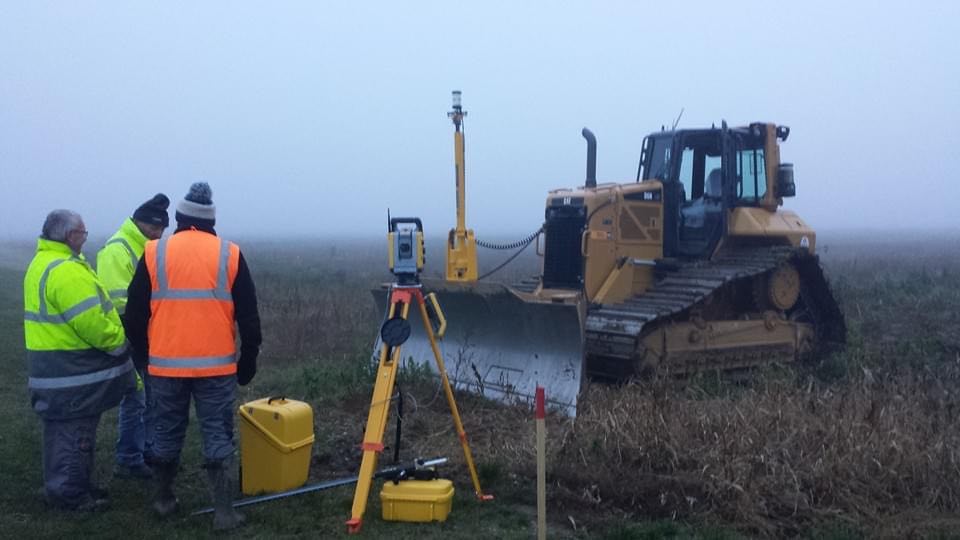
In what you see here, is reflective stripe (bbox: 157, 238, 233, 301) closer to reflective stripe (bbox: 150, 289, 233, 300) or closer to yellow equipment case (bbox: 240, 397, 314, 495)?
reflective stripe (bbox: 150, 289, 233, 300)

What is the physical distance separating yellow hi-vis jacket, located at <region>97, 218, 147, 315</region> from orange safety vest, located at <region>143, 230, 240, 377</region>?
145 cm

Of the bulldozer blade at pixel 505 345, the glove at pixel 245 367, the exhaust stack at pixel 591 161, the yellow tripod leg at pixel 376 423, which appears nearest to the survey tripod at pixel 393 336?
the yellow tripod leg at pixel 376 423

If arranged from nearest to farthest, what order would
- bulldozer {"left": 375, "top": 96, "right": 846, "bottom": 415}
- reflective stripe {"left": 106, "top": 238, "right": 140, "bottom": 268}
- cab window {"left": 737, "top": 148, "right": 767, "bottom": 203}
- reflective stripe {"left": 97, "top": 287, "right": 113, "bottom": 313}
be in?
reflective stripe {"left": 97, "top": 287, "right": 113, "bottom": 313} → reflective stripe {"left": 106, "top": 238, "right": 140, "bottom": 268} → bulldozer {"left": 375, "top": 96, "right": 846, "bottom": 415} → cab window {"left": 737, "top": 148, "right": 767, "bottom": 203}

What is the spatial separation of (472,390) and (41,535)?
508cm

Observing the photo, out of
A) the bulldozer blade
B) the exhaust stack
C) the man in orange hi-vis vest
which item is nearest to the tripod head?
the man in orange hi-vis vest

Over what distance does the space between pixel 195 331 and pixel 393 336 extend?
4.02 feet

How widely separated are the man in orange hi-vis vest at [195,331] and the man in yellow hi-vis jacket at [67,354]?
1.39ft

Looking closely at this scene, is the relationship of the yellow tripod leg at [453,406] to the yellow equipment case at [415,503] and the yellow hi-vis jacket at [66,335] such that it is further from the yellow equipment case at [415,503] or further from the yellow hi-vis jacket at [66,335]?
the yellow hi-vis jacket at [66,335]

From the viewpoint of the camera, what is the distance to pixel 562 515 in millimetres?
6562

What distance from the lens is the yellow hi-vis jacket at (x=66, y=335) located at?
6.64 meters

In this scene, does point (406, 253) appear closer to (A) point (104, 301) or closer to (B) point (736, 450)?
(A) point (104, 301)

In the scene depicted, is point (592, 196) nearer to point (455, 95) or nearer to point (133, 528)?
point (455, 95)

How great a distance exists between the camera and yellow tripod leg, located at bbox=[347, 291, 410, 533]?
20.3ft

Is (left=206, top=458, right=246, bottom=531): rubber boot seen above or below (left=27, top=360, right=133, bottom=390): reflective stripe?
below
